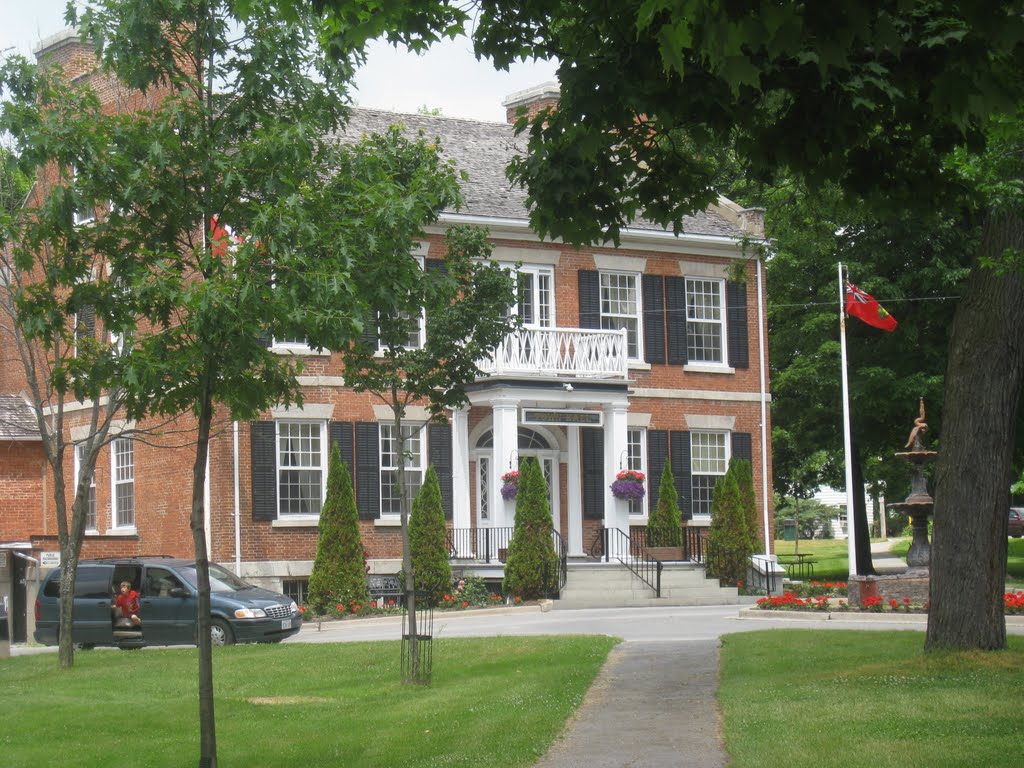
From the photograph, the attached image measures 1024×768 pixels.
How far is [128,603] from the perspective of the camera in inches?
940

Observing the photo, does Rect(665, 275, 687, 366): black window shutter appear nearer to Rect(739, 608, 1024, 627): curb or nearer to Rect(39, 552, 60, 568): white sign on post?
Rect(739, 608, 1024, 627): curb

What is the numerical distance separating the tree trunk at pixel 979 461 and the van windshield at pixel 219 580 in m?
12.3

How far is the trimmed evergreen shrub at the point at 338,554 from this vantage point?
28.5m

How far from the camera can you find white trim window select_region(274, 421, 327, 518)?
30250mm

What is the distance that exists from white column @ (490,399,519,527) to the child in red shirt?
28.9ft

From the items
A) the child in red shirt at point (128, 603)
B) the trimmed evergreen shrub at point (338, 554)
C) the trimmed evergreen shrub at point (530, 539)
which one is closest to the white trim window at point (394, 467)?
the trimmed evergreen shrub at point (338, 554)

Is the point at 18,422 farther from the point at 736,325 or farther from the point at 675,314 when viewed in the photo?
the point at 736,325

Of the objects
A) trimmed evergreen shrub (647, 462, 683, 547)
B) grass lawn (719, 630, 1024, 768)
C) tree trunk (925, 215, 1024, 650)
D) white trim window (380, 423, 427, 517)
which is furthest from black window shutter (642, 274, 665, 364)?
tree trunk (925, 215, 1024, 650)

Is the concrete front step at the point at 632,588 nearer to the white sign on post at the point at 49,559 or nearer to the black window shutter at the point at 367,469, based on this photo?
the black window shutter at the point at 367,469

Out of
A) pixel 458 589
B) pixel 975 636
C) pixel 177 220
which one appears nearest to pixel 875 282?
pixel 458 589

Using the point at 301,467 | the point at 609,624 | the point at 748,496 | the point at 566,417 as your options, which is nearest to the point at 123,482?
the point at 301,467

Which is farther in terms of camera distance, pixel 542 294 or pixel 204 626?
pixel 542 294

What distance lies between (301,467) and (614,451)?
641cm

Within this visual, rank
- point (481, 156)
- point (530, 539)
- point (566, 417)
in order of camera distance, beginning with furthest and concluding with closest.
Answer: point (481, 156) → point (566, 417) → point (530, 539)
